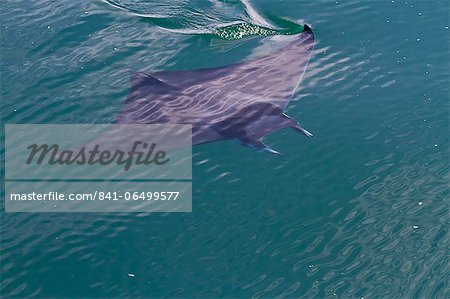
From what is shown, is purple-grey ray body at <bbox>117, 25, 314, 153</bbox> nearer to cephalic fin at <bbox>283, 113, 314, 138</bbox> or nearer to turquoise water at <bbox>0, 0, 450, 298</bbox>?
cephalic fin at <bbox>283, 113, 314, 138</bbox>

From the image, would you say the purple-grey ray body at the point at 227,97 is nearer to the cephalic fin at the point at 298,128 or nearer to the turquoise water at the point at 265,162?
the cephalic fin at the point at 298,128

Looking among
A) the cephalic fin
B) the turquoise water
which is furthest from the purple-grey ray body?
the turquoise water

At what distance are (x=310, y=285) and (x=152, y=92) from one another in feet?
9.44

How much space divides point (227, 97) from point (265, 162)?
1.16m

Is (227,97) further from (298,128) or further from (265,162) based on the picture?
(265,162)

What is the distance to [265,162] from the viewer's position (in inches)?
231

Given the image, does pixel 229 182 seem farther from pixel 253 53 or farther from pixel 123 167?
pixel 253 53

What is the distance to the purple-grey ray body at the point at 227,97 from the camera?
6.29 m

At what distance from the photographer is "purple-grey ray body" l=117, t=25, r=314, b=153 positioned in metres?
6.29

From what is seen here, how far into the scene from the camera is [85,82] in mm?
6805

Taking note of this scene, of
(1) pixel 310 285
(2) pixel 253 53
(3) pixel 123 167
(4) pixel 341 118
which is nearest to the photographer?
(1) pixel 310 285

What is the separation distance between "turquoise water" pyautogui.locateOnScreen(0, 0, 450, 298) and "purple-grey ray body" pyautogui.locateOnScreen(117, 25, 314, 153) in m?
0.14

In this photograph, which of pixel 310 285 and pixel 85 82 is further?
pixel 85 82

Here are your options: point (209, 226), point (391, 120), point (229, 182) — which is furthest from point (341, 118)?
point (209, 226)
